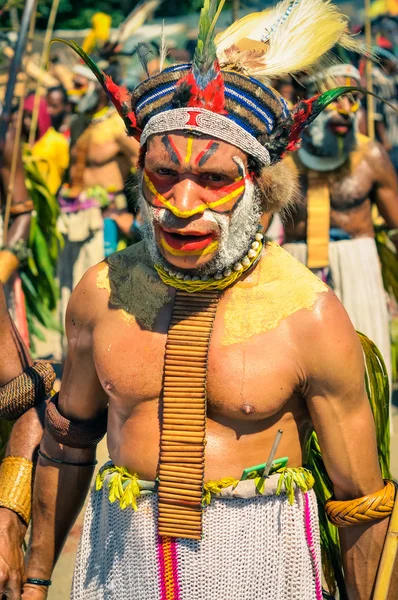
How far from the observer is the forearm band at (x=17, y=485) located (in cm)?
302

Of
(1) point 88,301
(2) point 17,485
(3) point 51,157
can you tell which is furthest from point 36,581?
(3) point 51,157

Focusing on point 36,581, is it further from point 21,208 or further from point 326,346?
point 21,208

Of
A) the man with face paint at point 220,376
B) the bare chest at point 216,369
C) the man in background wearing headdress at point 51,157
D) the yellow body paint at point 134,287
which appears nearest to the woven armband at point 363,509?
the man with face paint at point 220,376

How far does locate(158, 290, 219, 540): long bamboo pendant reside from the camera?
2.56m

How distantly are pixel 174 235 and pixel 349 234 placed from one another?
13.0 feet

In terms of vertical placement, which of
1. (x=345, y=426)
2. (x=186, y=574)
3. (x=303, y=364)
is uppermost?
(x=303, y=364)

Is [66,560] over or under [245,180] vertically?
under

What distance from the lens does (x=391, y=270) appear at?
6.84 meters

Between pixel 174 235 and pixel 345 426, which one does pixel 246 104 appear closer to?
pixel 174 235

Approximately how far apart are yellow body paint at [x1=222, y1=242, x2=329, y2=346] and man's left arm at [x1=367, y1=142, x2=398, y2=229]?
372 cm

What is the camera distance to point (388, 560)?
8.59ft

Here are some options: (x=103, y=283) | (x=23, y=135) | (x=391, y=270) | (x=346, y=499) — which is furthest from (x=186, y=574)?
(x=23, y=135)

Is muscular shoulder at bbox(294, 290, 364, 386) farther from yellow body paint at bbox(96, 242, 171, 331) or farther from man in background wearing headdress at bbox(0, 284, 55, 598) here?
man in background wearing headdress at bbox(0, 284, 55, 598)

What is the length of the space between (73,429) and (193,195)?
840mm
